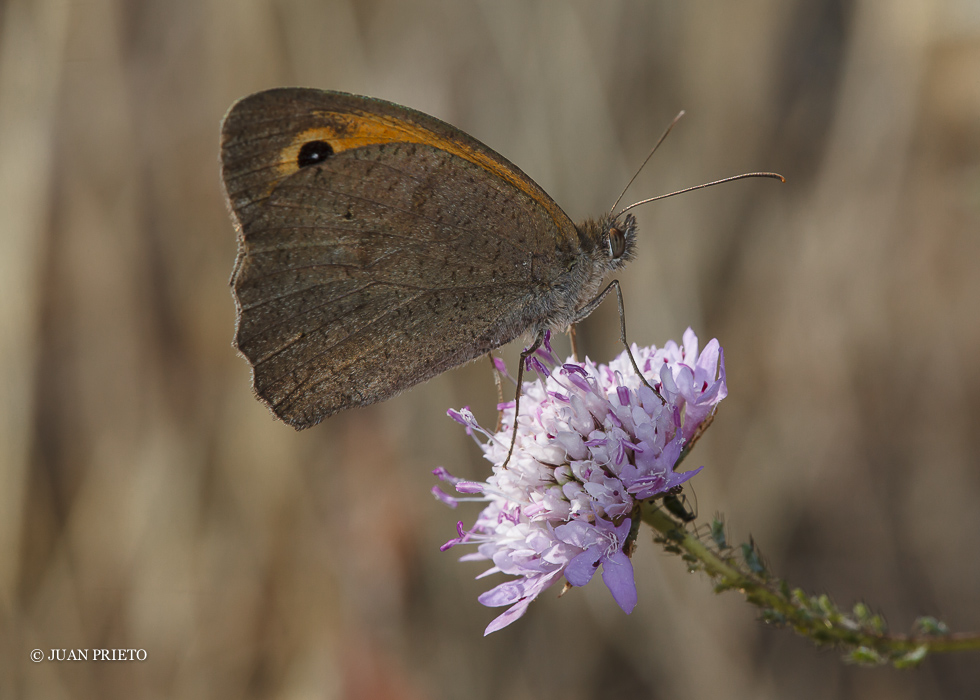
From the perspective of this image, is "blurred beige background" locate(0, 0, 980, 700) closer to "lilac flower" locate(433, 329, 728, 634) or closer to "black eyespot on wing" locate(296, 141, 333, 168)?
"lilac flower" locate(433, 329, 728, 634)

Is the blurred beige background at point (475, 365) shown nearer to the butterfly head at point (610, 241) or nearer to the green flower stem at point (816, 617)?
the butterfly head at point (610, 241)

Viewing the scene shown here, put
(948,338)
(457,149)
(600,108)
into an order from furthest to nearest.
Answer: (600,108), (948,338), (457,149)

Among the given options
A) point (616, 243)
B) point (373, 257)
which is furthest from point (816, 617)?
point (373, 257)

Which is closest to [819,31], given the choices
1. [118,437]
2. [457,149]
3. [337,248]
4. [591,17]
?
[591,17]

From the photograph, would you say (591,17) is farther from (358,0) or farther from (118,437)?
(118,437)

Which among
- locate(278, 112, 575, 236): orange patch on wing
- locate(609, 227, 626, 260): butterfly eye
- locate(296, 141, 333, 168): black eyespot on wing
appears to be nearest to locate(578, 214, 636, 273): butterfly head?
locate(609, 227, 626, 260): butterfly eye

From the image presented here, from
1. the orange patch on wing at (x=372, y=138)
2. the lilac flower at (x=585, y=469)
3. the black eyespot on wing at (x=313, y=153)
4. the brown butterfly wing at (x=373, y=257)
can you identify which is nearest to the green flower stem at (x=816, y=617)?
the lilac flower at (x=585, y=469)
